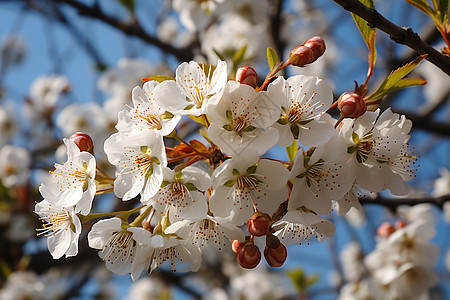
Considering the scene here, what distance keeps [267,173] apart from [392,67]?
247 centimetres

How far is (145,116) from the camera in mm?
1198

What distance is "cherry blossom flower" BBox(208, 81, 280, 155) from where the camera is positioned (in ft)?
3.49

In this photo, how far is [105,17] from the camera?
9.07 feet

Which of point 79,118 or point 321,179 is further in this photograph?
point 79,118

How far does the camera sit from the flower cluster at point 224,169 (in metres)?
1.08

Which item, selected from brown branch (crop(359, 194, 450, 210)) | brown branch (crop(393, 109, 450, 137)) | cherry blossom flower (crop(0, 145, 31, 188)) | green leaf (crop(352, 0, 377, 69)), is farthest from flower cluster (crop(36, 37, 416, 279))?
cherry blossom flower (crop(0, 145, 31, 188))

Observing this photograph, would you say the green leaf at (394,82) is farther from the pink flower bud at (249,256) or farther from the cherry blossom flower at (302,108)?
the pink flower bud at (249,256)

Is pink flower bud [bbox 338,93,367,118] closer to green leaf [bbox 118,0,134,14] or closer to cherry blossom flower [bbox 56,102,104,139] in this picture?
green leaf [bbox 118,0,134,14]

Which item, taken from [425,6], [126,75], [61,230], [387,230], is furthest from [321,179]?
[126,75]

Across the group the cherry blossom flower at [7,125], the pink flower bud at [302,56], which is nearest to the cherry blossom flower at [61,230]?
the pink flower bud at [302,56]

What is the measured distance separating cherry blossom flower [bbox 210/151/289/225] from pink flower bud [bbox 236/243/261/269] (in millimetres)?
82

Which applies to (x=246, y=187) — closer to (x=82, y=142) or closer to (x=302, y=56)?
(x=302, y=56)

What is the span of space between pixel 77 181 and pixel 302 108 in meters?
0.66

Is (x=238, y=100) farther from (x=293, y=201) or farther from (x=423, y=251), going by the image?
(x=423, y=251)
